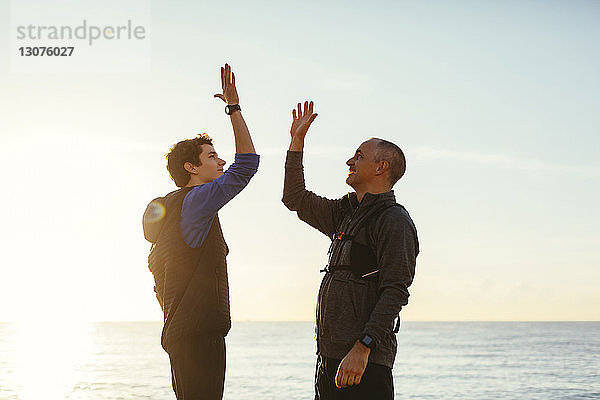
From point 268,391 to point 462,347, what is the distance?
30.3 metres

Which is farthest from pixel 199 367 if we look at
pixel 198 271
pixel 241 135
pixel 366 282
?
pixel 241 135

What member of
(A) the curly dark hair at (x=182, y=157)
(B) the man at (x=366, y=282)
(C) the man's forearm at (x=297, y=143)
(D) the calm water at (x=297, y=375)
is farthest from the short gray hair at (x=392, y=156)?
(D) the calm water at (x=297, y=375)

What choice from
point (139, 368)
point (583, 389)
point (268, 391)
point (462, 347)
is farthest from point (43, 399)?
point (462, 347)

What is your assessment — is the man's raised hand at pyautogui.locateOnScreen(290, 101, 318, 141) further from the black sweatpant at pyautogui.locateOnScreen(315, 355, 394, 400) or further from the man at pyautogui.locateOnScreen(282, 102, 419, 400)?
the black sweatpant at pyautogui.locateOnScreen(315, 355, 394, 400)

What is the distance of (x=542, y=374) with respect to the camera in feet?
109

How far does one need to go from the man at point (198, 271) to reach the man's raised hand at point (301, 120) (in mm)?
512

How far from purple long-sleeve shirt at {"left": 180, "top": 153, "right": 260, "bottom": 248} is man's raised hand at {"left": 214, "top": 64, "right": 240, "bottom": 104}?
371 millimetres

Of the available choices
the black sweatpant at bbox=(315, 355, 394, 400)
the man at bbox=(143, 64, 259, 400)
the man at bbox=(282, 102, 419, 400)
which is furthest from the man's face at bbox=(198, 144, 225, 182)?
the black sweatpant at bbox=(315, 355, 394, 400)

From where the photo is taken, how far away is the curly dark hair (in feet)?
14.8

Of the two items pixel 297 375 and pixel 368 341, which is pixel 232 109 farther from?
pixel 297 375

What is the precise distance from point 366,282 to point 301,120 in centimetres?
117

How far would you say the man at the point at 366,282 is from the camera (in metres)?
3.99

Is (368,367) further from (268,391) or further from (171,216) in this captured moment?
(268,391)

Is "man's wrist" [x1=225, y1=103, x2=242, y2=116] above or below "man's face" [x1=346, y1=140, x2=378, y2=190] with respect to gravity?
above
